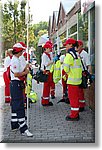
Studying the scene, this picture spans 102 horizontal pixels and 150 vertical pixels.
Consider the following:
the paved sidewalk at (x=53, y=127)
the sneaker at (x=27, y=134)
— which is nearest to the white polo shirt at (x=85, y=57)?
the paved sidewalk at (x=53, y=127)

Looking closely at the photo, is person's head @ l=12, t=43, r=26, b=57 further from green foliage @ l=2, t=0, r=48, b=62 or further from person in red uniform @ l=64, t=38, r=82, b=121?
person in red uniform @ l=64, t=38, r=82, b=121

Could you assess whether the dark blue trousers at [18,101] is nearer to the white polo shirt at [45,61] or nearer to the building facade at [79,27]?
the building facade at [79,27]

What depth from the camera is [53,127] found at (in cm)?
393

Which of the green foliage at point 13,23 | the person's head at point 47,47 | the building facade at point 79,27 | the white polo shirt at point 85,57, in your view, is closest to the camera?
the green foliage at point 13,23

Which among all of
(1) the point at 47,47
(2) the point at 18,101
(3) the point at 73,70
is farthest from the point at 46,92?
(2) the point at 18,101

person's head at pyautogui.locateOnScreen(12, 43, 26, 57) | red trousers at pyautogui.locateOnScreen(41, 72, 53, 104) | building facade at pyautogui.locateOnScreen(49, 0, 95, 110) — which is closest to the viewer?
person's head at pyautogui.locateOnScreen(12, 43, 26, 57)

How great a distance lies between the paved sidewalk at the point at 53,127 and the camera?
3457mm

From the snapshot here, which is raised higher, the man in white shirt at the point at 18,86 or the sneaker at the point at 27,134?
the man in white shirt at the point at 18,86

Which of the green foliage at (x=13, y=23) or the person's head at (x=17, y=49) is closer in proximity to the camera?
the person's head at (x=17, y=49)

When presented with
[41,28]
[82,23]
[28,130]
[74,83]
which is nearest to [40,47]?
[41,28]

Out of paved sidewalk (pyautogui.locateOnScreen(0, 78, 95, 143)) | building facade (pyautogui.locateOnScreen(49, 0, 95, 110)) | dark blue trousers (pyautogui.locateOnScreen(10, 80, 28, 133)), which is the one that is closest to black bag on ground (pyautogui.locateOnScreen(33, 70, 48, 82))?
paved sidewalk (pyautogui.locateOnScreen(0, 78, 95, 143))

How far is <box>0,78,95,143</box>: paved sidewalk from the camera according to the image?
11.3 feet

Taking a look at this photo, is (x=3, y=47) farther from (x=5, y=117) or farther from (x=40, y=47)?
(x=40, y=47)

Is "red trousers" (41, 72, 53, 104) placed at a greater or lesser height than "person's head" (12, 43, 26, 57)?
lesser
